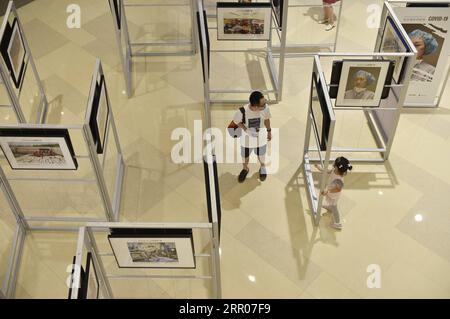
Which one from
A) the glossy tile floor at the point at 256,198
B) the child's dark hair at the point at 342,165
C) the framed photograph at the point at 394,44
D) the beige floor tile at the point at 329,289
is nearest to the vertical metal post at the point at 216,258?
the glossy tile floor at the point at 256,198

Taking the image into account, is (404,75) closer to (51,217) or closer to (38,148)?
(38,148)

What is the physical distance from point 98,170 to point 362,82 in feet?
10.0

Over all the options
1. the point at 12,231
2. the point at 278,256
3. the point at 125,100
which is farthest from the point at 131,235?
the point at 125,100

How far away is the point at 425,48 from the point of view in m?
7.24

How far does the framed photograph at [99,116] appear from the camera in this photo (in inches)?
221

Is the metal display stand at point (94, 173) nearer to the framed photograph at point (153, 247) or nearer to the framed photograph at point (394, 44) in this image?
the framed photograph at point (153, 247)

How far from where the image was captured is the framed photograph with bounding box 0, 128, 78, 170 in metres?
5.30

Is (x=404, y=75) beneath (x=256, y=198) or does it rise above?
above

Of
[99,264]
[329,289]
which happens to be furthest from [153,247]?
[329,289]

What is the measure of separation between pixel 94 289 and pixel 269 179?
2962 mm

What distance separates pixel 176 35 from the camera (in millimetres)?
9367

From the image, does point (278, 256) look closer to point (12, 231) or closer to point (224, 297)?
point (224, 297)

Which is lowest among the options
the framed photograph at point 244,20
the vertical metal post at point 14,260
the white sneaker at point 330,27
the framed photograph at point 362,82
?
the vertical metal post at point 14,260

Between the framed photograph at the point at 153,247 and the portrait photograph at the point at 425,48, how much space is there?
166 inches
